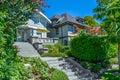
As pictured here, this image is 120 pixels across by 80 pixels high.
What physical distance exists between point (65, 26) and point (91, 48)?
22750 mm

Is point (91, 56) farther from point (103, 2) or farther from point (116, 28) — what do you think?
point (103, 2)

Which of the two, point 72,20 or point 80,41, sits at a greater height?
point 72,20

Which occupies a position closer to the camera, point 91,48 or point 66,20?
point 91,48

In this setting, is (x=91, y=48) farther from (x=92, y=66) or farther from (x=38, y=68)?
(x=38, y=68)

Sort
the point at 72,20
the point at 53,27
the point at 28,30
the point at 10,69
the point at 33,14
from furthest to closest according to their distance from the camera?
1. the point at 53,27
2. the point at 72,20
3. the point at 28,30
4. the point at 33,14
5. the point at 10,69

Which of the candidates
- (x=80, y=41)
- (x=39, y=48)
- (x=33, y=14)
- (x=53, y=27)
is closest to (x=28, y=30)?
(x=53, y=27)

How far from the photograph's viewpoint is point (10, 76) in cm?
769

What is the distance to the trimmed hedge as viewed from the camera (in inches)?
590

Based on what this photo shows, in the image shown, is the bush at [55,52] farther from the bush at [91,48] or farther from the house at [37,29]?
the house at [37,29]

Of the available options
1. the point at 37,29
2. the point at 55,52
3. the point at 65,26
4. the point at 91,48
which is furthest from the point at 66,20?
the point at 91,48

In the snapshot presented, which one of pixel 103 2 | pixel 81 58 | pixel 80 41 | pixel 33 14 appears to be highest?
pixel 103 2

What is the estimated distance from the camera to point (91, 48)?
14930mm

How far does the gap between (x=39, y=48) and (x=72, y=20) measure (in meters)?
18.3

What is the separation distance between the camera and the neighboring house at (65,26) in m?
36.7
